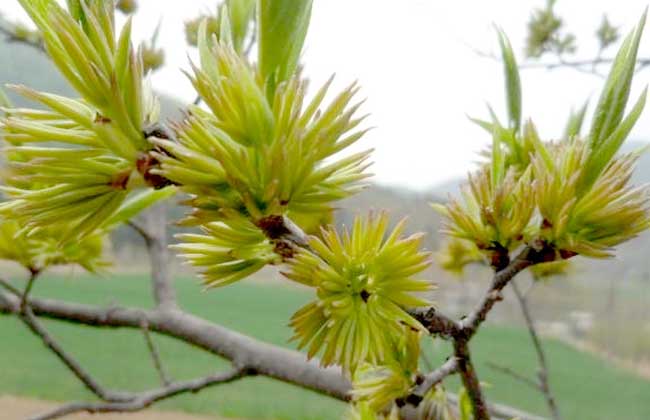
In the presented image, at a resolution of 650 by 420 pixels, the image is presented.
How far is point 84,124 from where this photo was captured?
0.13 m

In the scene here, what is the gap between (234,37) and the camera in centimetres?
14

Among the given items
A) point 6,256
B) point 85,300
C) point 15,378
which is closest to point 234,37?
point 6,256

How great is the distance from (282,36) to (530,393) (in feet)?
Answer: 9.92

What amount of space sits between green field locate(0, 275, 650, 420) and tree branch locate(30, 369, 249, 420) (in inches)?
85.2

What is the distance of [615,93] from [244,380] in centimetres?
298

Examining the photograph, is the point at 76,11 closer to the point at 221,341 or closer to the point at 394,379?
the point at 394,379

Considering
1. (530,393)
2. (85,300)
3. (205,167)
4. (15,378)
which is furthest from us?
(85,300)

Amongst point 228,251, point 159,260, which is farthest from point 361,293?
point 159,260

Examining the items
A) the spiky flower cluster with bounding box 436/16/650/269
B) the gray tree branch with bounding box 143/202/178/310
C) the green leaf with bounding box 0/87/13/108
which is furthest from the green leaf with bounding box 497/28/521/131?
the gray tree branch with bounding box 143/202/178/310

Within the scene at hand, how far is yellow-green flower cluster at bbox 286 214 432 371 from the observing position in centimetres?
13

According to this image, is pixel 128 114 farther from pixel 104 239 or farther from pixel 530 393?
pixel 530 393

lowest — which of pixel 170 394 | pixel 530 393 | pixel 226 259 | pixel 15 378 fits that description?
pixel 15 378

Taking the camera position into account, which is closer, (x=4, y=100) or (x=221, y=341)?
(x=4, y=100)

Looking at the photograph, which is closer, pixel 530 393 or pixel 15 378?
pixel 530 393
